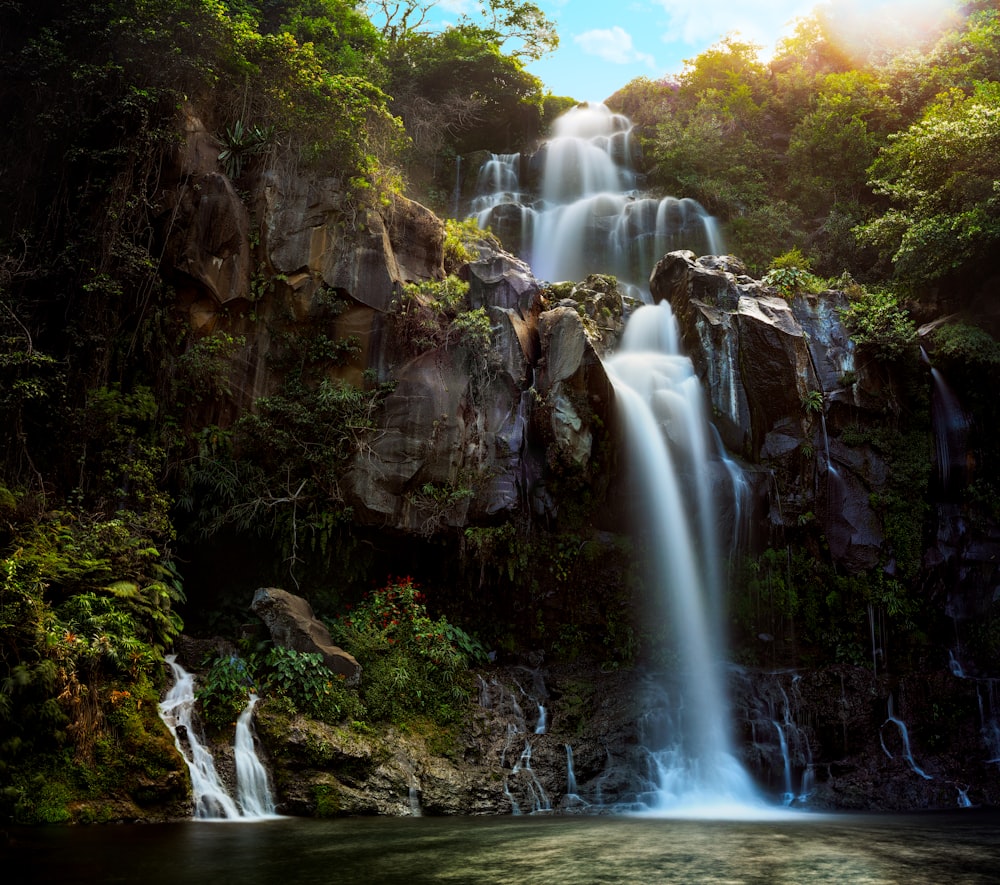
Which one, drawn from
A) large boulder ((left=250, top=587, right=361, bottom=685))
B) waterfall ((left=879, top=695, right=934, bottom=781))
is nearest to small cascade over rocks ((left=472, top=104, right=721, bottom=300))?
waterfall ((left=879, top=695, right=934, bottom=781))

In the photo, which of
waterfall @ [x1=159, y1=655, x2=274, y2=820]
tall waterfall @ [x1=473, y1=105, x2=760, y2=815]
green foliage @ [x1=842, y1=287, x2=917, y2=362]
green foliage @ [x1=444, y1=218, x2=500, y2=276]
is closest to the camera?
waterfall @ [x1=159, y1=655, x2=274, y2=820]

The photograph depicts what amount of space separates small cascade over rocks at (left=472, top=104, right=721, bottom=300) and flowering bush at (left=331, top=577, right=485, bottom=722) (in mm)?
11692

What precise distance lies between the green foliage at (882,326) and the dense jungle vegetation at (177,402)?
0.06 metres

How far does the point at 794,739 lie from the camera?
13.6 metres

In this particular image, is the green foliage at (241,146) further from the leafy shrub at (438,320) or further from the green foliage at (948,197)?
the green foliage at (948,197)

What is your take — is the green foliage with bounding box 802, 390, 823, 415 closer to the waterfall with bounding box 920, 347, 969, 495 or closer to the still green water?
the waterfall with bounding box 920, 347, 969, 495

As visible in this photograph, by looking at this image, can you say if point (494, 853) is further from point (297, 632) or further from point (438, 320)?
point (438, 320)

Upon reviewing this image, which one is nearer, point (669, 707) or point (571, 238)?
point (669, 707)

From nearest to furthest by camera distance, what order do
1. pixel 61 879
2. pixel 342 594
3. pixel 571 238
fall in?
pixel 61 879, pixel 342 594, pixel 571 238

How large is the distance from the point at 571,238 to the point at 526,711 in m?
14.5

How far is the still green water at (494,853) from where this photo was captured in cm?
614

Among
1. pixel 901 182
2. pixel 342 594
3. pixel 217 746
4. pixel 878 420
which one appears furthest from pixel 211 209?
pixel 901 182

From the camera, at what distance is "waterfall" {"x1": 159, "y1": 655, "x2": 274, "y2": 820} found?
371 inches

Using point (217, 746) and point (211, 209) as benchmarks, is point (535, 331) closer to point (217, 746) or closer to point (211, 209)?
point (211, 209)
